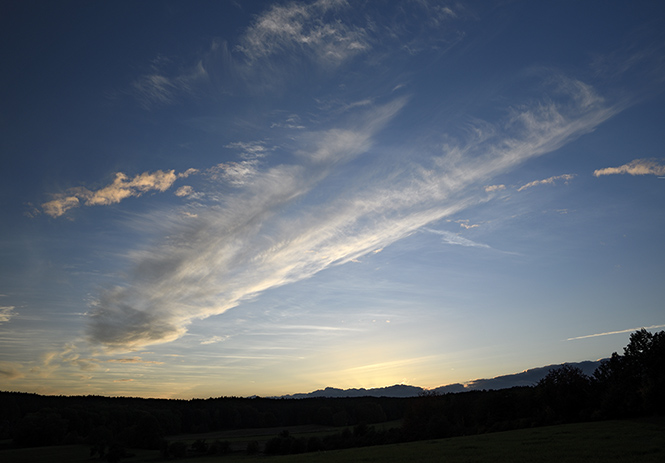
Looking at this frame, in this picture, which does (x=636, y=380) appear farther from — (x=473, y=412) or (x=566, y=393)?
(x=473, y=412)

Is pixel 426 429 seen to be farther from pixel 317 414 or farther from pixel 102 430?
pixel 317 414

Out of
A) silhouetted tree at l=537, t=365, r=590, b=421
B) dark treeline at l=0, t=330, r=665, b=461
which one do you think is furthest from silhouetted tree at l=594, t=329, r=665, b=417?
silhouetted tree at l=537, t=365, r=590, b=421

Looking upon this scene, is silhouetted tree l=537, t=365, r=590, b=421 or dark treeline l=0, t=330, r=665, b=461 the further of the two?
silhouetted tree l=537, t=365, r=590, b=421

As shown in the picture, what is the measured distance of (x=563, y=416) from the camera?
220 ft

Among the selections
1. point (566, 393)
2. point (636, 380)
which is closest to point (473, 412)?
point (566, 393)

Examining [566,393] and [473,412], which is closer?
[566,393]

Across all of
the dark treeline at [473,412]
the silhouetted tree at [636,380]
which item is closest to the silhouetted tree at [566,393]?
the dark treeline at [473,412]

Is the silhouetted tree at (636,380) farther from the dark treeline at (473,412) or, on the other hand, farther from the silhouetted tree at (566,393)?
the silhouetted tree at (566,393)

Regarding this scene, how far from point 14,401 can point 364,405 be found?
472ft

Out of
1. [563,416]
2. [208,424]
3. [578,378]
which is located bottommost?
[208,424]

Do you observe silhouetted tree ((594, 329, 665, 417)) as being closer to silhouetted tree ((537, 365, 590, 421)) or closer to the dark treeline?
the dark treeline

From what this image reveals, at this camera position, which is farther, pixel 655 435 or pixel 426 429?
pixel 426 429

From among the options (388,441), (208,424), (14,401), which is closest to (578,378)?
(388,441)

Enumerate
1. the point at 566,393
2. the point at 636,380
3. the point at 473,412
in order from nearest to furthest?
the point at 636,380, the point at 566,393, the point at 473,412
